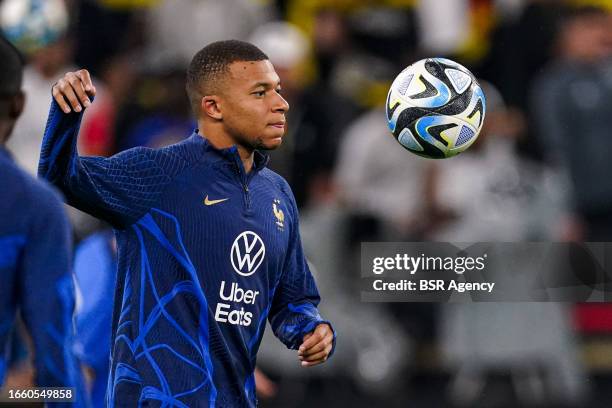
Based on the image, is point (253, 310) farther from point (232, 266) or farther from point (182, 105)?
point (182, 105)

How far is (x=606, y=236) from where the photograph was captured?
40.2ft

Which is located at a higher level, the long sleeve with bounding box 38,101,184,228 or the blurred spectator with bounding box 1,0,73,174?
the blurred spectator with bounding box 1,0,73,174

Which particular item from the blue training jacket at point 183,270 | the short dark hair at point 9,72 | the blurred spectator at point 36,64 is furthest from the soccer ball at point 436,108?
the blurred spectator at point 36,64

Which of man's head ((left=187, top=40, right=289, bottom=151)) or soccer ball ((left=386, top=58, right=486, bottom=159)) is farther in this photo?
soccer ball ((left=386, top=58, right=486, bottom=159))

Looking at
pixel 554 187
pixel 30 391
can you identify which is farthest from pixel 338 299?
pixel 30 391

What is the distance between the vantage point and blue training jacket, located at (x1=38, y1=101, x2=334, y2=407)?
5.81 metres

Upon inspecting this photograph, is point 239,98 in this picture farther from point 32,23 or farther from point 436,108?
point 32,23

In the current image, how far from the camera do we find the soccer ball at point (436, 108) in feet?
22.7

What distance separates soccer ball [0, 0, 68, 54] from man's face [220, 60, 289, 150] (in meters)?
6.45

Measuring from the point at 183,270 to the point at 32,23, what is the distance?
276 inches

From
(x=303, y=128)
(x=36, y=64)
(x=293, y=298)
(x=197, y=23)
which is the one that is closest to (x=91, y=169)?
(x=293, y=298)

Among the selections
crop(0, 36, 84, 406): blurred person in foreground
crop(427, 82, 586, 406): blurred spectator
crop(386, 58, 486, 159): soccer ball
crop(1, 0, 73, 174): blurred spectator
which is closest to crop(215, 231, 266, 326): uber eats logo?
crop(0, 36, 84, 406): blurred person in foreground

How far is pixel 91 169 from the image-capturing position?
5.68 metres

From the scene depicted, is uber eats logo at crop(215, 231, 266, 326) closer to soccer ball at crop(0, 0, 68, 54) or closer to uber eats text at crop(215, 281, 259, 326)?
uber eats text at crop(215, 281, 259, 326)
